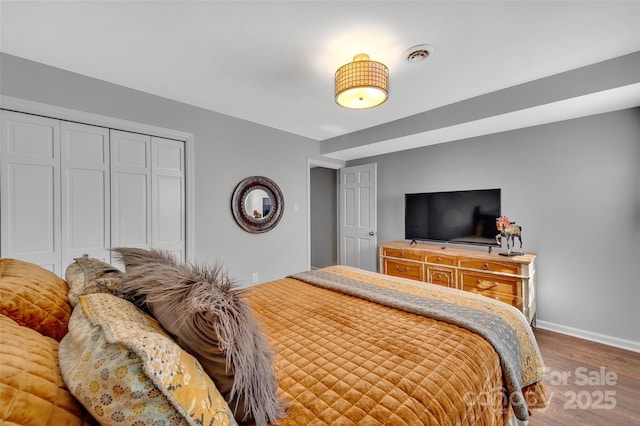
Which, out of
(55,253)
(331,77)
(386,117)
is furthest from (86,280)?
(386,117)

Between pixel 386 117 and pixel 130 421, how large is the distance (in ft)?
11.5

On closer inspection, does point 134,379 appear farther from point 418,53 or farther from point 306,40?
point 418,53

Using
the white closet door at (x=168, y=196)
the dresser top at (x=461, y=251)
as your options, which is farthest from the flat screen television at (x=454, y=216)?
the white closet door at (x=168, y=196)

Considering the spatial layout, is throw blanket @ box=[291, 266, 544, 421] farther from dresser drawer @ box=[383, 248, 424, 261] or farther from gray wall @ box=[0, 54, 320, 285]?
gray wall @ box=[0, 54, 320, 285]

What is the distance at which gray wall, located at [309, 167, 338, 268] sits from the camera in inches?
214

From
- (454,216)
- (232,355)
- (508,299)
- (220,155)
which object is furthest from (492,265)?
(220,155)

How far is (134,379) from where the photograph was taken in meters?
0.51

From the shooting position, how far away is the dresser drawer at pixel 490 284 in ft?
8.96

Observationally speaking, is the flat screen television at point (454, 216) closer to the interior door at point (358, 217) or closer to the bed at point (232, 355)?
the interior door at point (358, 217)

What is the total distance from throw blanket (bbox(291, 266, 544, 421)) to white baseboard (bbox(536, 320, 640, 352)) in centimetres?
196

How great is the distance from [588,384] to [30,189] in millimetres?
4668

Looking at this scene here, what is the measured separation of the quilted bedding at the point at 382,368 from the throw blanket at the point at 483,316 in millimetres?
23

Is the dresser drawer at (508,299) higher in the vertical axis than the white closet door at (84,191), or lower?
lower

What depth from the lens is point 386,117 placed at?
3.35 metres
